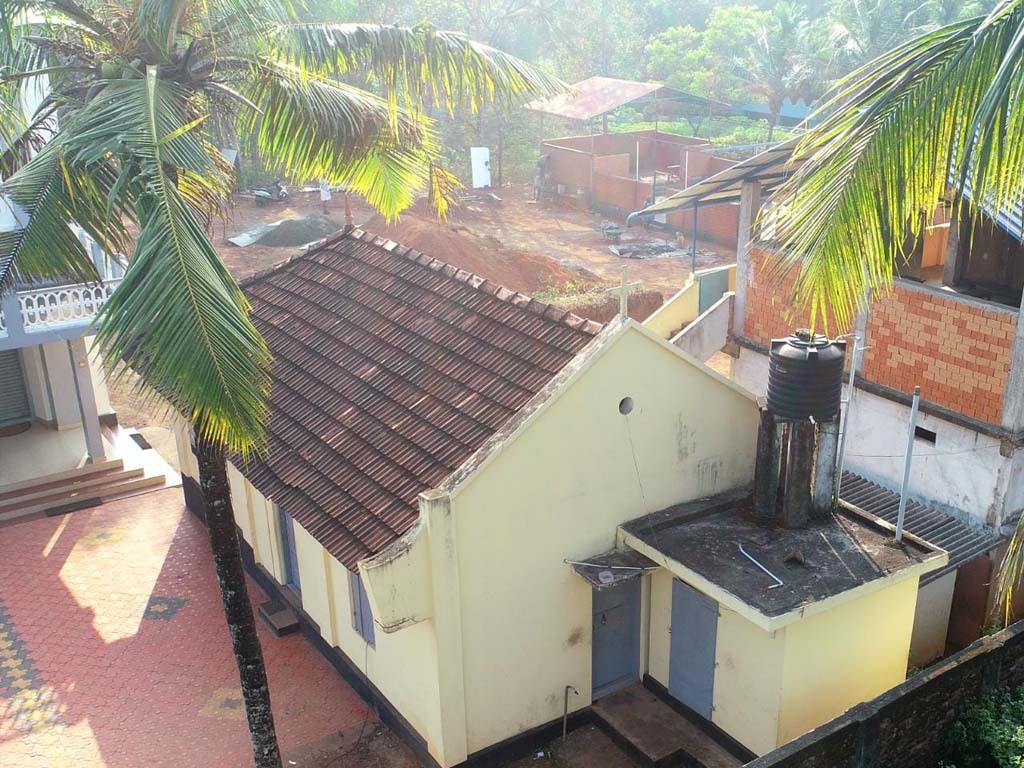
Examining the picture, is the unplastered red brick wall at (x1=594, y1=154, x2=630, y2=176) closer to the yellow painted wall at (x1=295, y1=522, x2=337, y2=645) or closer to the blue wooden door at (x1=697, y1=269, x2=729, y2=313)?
the blue wooden door at (x1=697, y1=269, x2=729, y2=313)

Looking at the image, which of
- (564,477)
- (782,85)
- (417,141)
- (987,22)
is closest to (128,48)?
(417,141)

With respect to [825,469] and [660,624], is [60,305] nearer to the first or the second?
[660,624]

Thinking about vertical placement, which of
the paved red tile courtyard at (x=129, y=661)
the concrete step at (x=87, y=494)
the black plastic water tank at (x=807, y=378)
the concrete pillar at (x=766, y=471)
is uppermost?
the black plastic water tank at (x=807, y=378)

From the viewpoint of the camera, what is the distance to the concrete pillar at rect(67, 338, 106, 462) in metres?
17.8

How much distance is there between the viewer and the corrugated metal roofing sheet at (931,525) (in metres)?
12.5

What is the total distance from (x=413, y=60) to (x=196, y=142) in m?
2.50

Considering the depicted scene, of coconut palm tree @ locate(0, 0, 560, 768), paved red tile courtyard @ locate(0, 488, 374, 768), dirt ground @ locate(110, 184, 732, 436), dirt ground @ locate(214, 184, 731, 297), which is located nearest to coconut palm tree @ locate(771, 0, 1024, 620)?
coconut palm tree @ locate(0, 0, 560, 768)

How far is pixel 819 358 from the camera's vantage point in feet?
34.7

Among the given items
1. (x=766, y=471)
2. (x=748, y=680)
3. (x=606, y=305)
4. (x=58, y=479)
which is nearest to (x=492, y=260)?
(x=606, y=305)

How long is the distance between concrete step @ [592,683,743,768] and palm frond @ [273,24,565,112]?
22.7 ft

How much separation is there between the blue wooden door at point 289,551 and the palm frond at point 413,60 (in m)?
6.17

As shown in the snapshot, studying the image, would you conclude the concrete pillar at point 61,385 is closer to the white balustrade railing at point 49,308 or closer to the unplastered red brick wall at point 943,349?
the white balustrade railing at point 49,308

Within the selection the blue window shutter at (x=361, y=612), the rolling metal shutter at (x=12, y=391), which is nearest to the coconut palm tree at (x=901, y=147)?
the blue window shutter at (x=361, y=612)

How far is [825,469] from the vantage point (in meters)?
11.1
